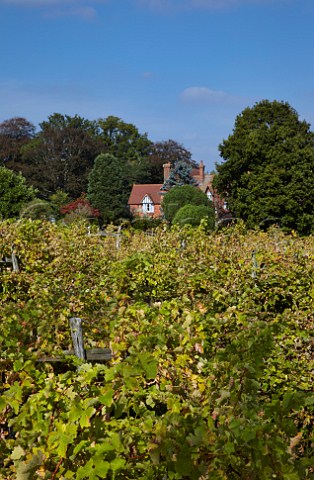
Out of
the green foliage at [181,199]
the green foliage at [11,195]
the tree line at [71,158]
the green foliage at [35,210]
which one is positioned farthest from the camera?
the tree line at [71,158]

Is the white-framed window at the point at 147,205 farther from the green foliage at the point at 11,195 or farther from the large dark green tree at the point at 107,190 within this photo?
the green foliage at the point at 11,195

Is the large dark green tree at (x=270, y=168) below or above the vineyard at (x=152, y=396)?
above

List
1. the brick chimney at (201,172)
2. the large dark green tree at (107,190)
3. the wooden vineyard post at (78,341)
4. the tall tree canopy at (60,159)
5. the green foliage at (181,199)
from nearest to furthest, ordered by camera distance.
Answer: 1. the wooden vineyard post at (78,341)
2. the green foliage at (181,199)
3. the large dark green tree at (107,190)
4. the tall tree canopy at (60,159)
5. the brick chimney at (201,172)

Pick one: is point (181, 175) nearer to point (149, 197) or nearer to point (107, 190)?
point (107, 190)

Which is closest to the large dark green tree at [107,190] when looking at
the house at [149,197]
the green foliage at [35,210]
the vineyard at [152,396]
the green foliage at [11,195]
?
the house at [149,197]

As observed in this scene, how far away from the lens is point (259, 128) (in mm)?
34250

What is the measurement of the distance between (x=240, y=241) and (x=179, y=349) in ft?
26.8

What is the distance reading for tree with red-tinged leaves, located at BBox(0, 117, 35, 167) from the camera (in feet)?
189

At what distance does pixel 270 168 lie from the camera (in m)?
32.4

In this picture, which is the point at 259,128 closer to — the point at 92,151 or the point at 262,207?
the point at 262,207

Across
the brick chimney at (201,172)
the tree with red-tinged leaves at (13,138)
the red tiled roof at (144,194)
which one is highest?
the tree with red-tinged leaves at (13,138)

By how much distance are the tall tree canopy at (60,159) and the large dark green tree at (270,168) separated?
23.4 metres

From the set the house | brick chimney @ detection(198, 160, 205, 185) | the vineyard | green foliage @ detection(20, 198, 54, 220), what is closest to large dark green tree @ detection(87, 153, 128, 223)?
the house

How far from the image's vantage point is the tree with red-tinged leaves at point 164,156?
207 feet
